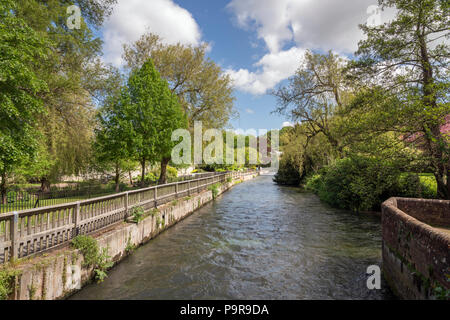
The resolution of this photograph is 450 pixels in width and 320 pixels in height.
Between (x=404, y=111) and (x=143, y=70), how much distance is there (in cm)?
1602

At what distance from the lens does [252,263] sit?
7.67 m

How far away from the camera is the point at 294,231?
1139 cm

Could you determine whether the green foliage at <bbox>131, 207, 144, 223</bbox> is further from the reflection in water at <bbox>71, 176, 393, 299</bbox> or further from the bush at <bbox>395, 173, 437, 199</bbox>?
the bush at <bbox>395, 173, 437, 199</bbox>

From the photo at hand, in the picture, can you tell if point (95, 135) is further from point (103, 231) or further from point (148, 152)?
point (103, 231)

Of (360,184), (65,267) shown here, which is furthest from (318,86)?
(65,267)

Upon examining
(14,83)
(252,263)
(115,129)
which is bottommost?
(252,263)

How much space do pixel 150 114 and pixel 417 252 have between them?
51.7 feet

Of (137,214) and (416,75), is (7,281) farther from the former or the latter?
(416,75)

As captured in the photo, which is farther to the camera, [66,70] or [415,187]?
[415,187]

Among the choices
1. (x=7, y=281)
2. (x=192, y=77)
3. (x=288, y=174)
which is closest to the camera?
(x=7, y=281)

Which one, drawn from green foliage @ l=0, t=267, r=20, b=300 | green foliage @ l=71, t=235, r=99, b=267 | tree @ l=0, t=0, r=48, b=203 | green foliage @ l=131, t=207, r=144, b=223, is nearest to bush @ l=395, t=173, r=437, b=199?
green foliage @ l=131, t=207, r=144, b=223

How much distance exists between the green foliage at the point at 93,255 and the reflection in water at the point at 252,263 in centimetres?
27
